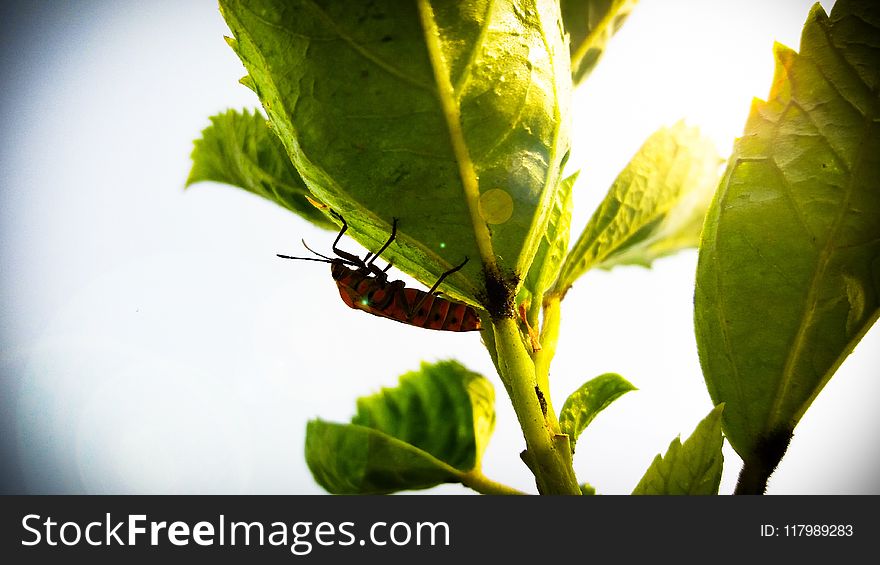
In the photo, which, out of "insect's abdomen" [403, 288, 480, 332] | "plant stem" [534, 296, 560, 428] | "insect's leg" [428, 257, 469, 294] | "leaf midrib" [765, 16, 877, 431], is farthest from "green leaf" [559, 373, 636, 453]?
"insect's abdomen" [403, 288, 480, 332]

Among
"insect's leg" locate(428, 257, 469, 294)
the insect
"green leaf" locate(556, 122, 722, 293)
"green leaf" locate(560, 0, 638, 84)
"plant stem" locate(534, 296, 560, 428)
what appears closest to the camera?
"insect's leg" locate(428, 257, 469, 294)

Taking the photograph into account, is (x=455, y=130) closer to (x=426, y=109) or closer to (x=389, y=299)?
(x=426, y=109)

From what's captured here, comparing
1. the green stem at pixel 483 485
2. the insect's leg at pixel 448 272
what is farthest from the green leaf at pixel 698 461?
the insect's leg at pixel 448 272

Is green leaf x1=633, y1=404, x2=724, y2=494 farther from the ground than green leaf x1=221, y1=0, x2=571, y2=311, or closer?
closer

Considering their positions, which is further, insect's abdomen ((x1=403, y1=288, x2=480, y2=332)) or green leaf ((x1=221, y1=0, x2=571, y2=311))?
insect's abdomen ((x1=403, y1=288, x2=480, y2=332))

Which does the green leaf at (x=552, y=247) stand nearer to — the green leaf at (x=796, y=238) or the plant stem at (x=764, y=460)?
the green leaf at (x=796, y=238)

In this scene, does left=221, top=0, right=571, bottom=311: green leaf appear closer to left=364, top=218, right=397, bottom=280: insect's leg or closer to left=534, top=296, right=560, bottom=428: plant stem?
left=364, top=218, right=397, bottom=280: insect's leg

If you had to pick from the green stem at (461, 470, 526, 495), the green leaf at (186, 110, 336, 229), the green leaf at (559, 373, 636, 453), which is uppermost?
the green leaf at (186, 110, 336, 229)

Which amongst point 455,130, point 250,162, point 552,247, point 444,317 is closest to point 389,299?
point 444,317
